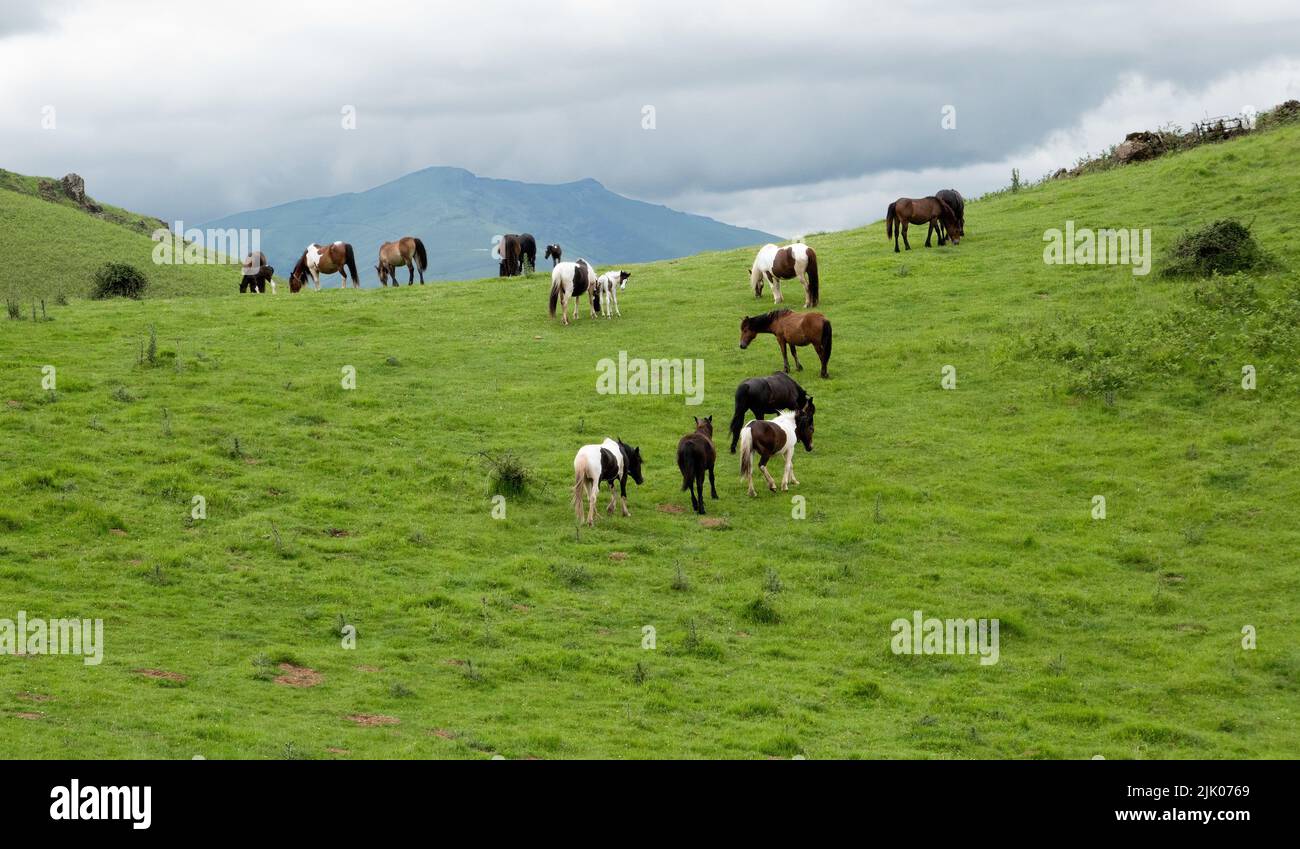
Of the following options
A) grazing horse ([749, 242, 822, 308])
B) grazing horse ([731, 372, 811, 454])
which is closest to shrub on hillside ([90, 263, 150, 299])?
grazing horse ([749, 242, 822, 308])

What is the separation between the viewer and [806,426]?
2559 cm

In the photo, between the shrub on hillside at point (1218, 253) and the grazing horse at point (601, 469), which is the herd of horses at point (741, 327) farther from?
the shrub on hillside at point (1218, 253)

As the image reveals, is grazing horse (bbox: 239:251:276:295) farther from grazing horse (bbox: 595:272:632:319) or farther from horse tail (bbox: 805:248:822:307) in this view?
horse tail (bbox: 805:248:822:307)

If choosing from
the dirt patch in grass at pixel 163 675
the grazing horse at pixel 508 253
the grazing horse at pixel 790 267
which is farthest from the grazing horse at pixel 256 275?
the dirt patch in grass at pixel 163 675

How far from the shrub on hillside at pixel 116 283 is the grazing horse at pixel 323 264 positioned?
5179 mm

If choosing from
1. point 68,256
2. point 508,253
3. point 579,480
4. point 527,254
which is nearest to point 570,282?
point 508,253

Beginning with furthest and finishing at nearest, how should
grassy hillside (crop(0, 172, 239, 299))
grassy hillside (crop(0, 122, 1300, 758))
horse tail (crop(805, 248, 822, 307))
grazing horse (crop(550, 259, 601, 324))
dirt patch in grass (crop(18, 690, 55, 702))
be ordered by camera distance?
grassy hillside (crop(0, 172, 239, 299)), grazing horse (crop(550, 259, 601, 324)), horse tail (crop(805, 248, 822, 307)), grassy hillside (crop(0, 122, 1300, 758)), dirt patch in grass (crop(18, 690, 55, 702))

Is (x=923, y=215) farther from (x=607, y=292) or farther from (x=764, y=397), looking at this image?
(x=764, y=397)

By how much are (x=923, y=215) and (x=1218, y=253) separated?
10296 mm

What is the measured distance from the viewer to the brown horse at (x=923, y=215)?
41062 mm

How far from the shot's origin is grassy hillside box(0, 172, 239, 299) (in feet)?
159

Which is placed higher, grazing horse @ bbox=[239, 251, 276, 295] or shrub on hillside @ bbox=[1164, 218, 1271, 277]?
grazing horse @ bbox=[239, 251, 276, 295]

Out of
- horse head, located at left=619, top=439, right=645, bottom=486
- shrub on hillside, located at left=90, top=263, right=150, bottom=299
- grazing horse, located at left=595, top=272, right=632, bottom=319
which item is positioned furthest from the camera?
shrub on hillside, located at left=90, top=263, right=150, bottom=299

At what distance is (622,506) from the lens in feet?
73.4
